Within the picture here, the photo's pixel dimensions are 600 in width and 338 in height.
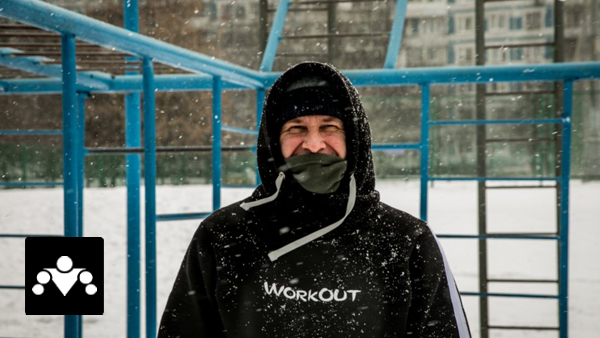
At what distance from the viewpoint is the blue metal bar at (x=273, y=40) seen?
15.9 ft

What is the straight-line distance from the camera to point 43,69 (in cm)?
372

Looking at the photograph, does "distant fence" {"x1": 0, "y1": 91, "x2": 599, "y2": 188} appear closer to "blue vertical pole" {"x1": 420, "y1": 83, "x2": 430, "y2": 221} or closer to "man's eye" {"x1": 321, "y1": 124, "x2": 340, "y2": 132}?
"blue vertical pole" {"x1": 420, "y1": 83, "x2": 430, "y2": 221}

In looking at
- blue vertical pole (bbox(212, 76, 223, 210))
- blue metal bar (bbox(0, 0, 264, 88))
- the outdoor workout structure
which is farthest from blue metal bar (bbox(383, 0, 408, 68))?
blue vertical pole (bbox(212, 76, 223, 210))

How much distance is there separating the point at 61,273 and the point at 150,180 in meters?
1.30

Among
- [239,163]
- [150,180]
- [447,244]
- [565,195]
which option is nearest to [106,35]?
[150,180]

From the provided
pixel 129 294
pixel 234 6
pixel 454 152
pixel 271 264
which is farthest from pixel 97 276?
pixel 234 6

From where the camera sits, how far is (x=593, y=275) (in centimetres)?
1052

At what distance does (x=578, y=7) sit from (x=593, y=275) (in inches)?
642

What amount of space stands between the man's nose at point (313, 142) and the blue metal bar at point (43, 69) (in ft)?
6.44

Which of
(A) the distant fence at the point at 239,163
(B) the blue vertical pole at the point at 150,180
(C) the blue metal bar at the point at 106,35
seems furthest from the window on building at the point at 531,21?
(B) the blue vertical pole at the point at 150,180

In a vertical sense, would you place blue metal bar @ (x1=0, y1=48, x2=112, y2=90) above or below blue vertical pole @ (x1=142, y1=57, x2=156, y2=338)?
above

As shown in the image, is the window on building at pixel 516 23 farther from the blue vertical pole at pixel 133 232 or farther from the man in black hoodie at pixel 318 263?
the man in black hoodie at pixel 318 263

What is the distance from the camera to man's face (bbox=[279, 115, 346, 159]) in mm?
2072

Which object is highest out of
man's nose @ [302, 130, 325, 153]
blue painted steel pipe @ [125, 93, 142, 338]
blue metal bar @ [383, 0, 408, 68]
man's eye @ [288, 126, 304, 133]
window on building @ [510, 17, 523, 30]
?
window on building @ [510, 17, 523, 30]
